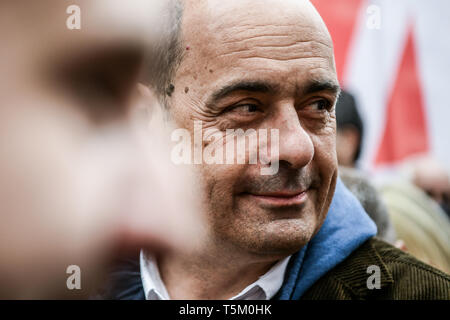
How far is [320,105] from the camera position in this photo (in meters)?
1.37

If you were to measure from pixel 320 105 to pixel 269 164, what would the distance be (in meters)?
0.27

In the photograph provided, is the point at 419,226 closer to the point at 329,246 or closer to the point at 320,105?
the point at 329,246

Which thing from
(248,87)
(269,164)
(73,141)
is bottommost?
(269,164)

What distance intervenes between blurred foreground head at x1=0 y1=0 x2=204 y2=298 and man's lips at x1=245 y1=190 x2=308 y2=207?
0.81 ft

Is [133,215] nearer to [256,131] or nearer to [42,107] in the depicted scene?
[42,107]

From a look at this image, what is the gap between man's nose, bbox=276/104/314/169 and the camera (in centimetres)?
124

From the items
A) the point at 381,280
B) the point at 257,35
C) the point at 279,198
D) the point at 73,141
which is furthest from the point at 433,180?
the point at 73,141

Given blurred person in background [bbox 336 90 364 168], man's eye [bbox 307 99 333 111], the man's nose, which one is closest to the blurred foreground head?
the man's nose

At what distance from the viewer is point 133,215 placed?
164 centimetres

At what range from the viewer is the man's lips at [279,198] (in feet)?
4.25

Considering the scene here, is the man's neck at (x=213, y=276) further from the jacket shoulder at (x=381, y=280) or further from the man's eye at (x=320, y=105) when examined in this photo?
the man's eye at (x=320, y=105)

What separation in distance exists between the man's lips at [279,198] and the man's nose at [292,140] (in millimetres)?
95

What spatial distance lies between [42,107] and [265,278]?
918mm
